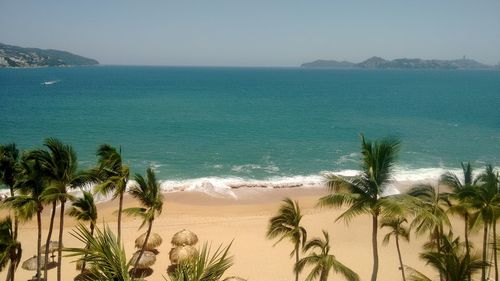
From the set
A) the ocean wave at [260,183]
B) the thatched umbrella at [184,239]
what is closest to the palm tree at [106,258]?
the thatched umbrella at [184,239]

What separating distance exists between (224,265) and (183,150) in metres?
40.2

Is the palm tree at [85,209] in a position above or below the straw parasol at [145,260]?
above

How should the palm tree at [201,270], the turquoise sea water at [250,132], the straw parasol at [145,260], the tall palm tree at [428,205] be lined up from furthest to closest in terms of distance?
the turquoise sea water at [250,132], the straw parasol at [145,260], the tall palm tree at [428,205], the palm tree at [201,270]

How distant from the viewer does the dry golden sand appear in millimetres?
19672

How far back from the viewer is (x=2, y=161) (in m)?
14.1

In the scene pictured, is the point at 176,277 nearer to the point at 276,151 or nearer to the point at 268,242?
the point at 268,242

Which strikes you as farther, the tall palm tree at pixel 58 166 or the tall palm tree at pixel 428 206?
the tall palm tree at pixel 58 166

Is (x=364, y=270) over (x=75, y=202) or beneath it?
beneath

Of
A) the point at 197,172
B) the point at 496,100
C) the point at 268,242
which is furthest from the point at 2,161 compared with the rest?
the point at 496,100

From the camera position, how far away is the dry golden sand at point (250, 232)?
64.5 ft

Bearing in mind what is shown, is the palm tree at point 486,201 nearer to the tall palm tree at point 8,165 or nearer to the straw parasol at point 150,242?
the straw parasol at point 150,242

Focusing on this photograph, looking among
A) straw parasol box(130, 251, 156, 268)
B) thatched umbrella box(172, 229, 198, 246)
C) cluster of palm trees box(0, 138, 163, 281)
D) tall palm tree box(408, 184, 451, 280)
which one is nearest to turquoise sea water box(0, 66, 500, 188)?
thatched umbrella box(172, 229, 198, 246)

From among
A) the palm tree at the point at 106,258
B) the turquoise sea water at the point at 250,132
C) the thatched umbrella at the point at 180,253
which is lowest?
the thatched umbrella at the point at 180,253

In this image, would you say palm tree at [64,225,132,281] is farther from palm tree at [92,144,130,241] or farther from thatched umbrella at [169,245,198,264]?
thatched umbrella at [169,245,198,264]
